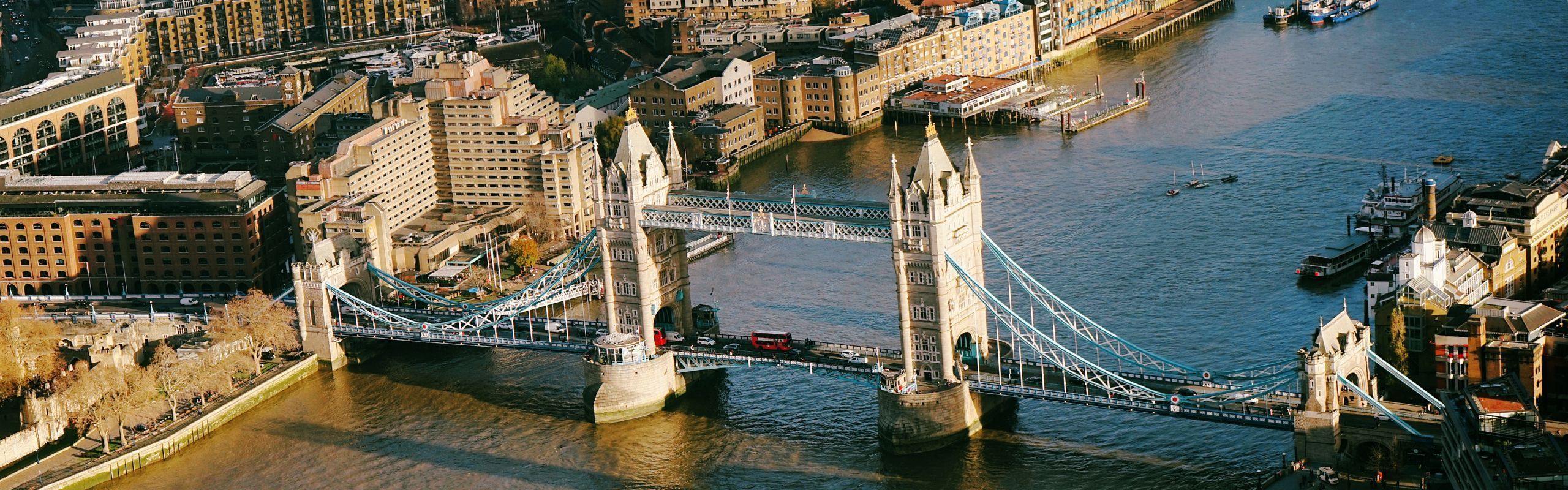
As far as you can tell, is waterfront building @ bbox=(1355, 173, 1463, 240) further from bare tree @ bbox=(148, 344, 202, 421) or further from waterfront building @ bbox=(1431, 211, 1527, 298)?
bare tree @ bbox=(148, 344, 202, 421)

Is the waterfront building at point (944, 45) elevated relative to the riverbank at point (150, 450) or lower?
elevated

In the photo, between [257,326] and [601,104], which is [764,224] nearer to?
[257,326]

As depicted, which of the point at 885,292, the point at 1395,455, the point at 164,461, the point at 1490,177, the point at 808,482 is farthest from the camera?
the point at 1490,177

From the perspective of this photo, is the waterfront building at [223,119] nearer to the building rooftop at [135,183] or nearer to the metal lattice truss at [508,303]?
the building rooftop at [135,183]

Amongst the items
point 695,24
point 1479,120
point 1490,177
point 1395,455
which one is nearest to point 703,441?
point 1395,455

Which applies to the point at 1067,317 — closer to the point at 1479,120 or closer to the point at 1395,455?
the point at 1395,455

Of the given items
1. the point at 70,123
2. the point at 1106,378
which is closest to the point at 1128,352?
the point at 1106,378

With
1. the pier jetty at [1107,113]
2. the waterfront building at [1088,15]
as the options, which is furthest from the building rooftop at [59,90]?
the waterfront building at [1088,15]
